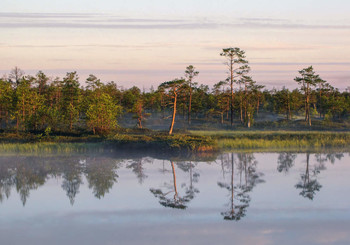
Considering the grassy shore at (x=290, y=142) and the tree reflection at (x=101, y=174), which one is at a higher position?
the grassy shore at (x=290, y=142)

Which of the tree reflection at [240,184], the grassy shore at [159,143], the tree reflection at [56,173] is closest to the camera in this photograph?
the tree reflection at [240,184]

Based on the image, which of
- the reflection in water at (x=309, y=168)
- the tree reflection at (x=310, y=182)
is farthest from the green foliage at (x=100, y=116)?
the tree reflection at (x=310, y=182)

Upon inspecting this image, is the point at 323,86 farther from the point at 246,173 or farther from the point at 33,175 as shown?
the point at 33,175

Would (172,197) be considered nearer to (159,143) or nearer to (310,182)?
(310,182)

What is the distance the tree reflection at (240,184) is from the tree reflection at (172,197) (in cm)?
198

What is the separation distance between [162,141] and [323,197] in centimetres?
1975

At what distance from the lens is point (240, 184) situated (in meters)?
21.8

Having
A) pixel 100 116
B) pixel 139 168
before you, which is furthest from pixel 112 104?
pixel 139 168

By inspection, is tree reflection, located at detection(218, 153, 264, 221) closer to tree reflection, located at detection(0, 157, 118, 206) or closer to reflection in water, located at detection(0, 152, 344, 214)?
reflection in water, located at detection(0, 152, 344, 214)

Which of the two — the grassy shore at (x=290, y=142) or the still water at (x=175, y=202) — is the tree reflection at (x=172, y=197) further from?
the grassy shore at (x=290, y=142)

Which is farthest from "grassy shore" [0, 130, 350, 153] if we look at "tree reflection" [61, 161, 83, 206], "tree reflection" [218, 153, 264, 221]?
"tree reflection" [61, 161, 83, 206]

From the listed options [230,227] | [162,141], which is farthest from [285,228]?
[162,141]

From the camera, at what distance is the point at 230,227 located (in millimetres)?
13391

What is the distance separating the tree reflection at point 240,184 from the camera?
50.9 ft
